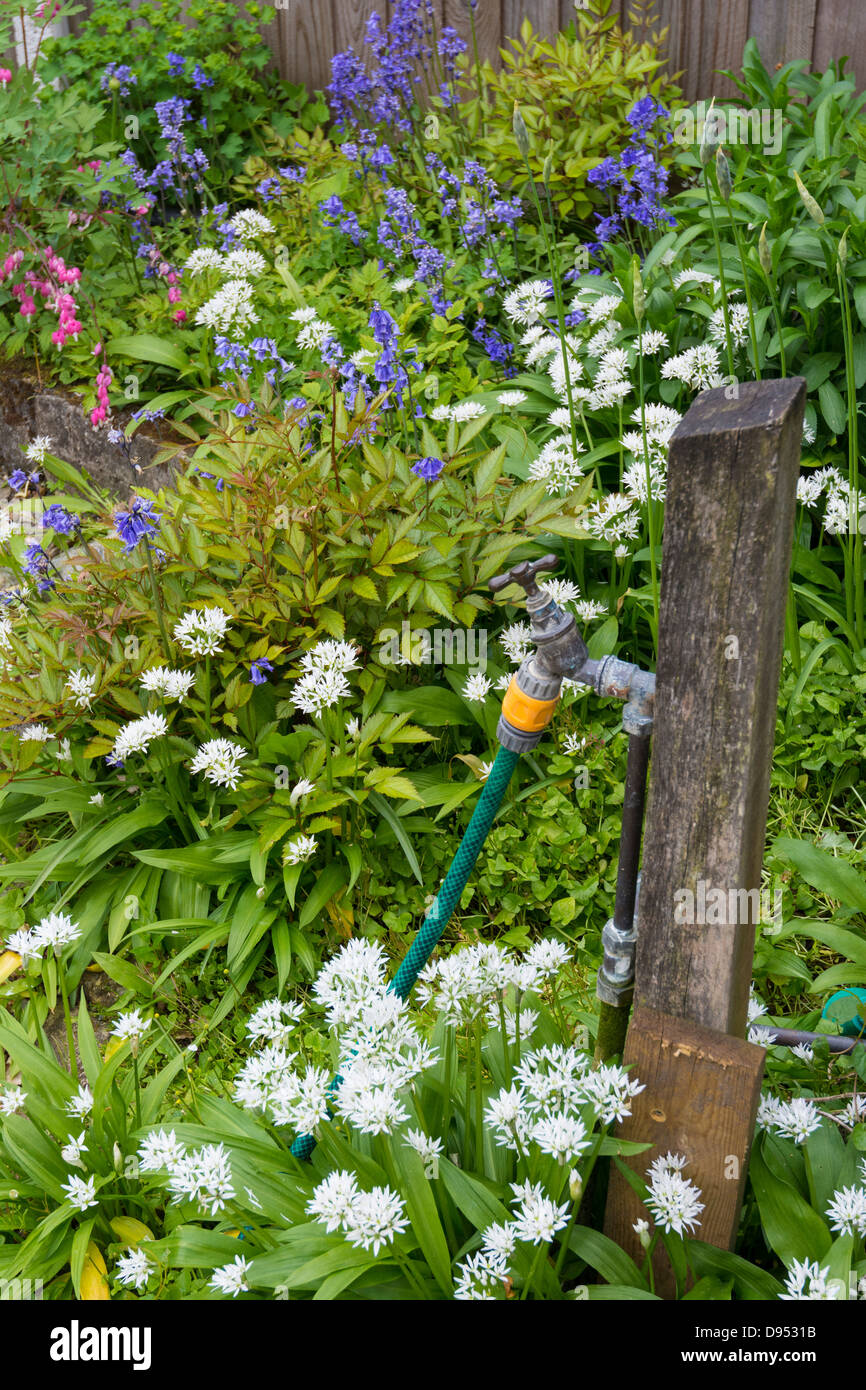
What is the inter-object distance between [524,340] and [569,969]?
6.36 feet

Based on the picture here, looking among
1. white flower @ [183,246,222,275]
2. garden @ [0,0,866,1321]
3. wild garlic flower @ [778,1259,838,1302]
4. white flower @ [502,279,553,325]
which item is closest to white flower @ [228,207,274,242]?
garden @ [0,0,866,1321]

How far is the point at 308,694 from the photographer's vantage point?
2543mm

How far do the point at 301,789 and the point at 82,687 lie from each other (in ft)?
2.18

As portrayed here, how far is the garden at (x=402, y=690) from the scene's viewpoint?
5.35ft

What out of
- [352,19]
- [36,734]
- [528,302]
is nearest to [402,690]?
[36,734]

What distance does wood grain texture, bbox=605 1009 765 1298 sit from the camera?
5.05 feet

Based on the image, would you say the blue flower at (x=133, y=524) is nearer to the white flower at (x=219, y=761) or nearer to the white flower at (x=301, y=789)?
the white flower at (x=219, y=761)

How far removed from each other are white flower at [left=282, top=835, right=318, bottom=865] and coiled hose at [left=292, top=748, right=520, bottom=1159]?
735 mm

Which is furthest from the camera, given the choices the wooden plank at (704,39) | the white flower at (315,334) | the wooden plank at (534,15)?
the wooden plank at (534,15)

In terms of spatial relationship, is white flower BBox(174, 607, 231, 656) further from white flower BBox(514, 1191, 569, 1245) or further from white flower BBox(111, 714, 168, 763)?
white flower BBox(514, 1191, 569, 1245)

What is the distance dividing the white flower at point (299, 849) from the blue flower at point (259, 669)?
1.32 feet

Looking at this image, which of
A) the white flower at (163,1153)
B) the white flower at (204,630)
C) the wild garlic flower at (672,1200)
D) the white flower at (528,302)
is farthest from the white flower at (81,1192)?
the white flower at (528,302)
